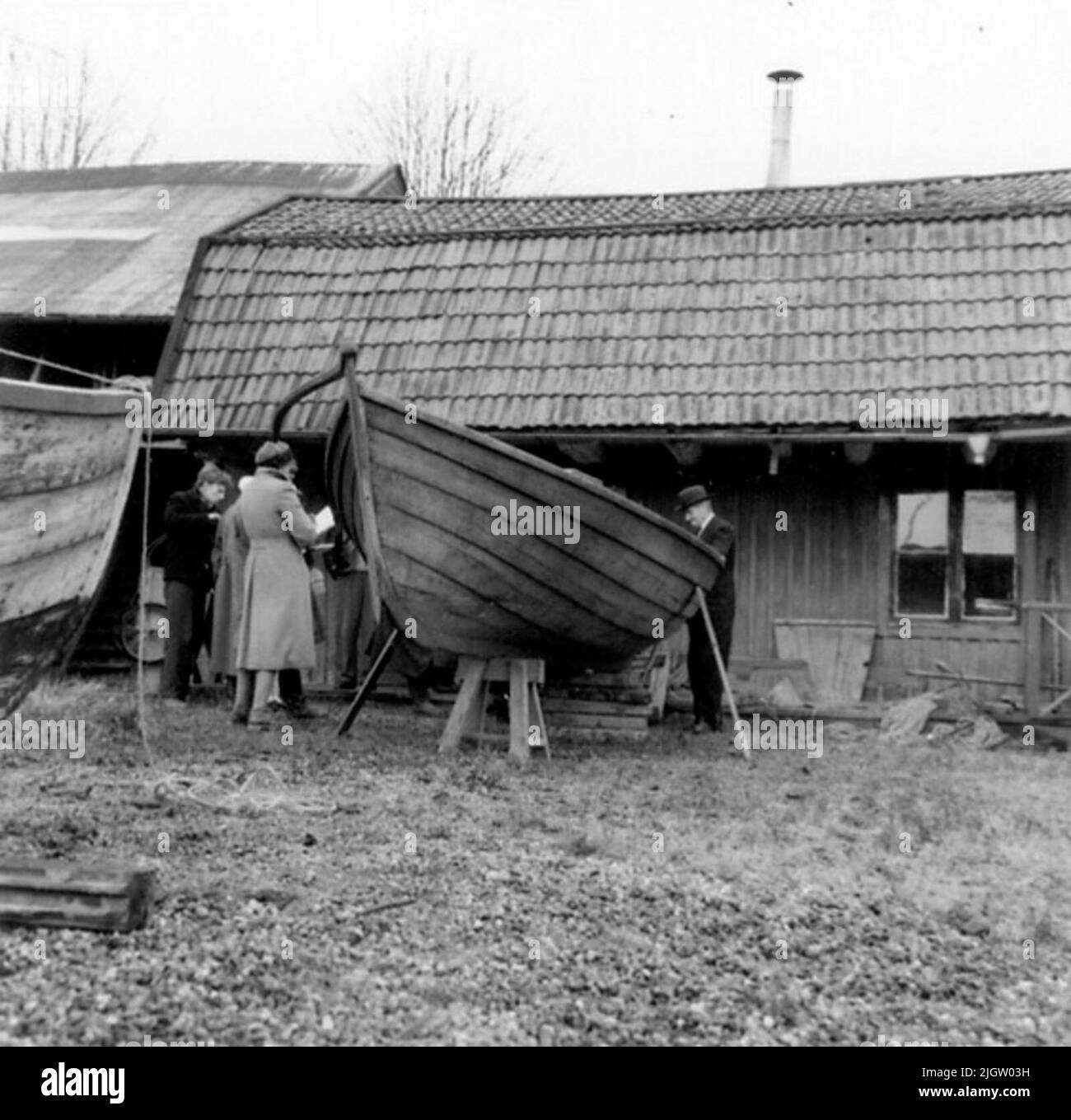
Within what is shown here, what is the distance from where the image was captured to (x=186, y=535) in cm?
1195

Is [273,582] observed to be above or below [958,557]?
below

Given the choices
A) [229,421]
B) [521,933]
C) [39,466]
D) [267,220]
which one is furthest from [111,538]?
[267,220]

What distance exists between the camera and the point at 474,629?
9094 mm

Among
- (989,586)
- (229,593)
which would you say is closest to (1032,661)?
(989,586)

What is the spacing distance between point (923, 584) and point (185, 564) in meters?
6.48

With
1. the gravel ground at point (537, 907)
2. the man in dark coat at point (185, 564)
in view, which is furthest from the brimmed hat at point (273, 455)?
the gravel ground at point (537, 907)

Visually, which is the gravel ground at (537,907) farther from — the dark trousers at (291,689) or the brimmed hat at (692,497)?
the brimmed hat at (692,497)

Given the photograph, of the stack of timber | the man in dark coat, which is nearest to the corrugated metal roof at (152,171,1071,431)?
the man in dark coat

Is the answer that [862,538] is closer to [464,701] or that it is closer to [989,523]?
[989,523]

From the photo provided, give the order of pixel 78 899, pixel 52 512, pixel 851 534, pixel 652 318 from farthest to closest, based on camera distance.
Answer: pixel 652 318
pixel 851 534
pixel 52 512
pixel 78 899

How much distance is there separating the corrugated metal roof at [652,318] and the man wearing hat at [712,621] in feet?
6.08

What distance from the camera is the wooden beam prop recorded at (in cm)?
468

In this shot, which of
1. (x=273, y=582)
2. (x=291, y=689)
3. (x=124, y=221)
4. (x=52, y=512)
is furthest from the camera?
(x=124, y=221)

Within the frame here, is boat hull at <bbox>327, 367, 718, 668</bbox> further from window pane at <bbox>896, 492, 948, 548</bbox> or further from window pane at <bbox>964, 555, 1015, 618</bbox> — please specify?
window pane at <bbox>964, 555, 1015, 618</bbox>
